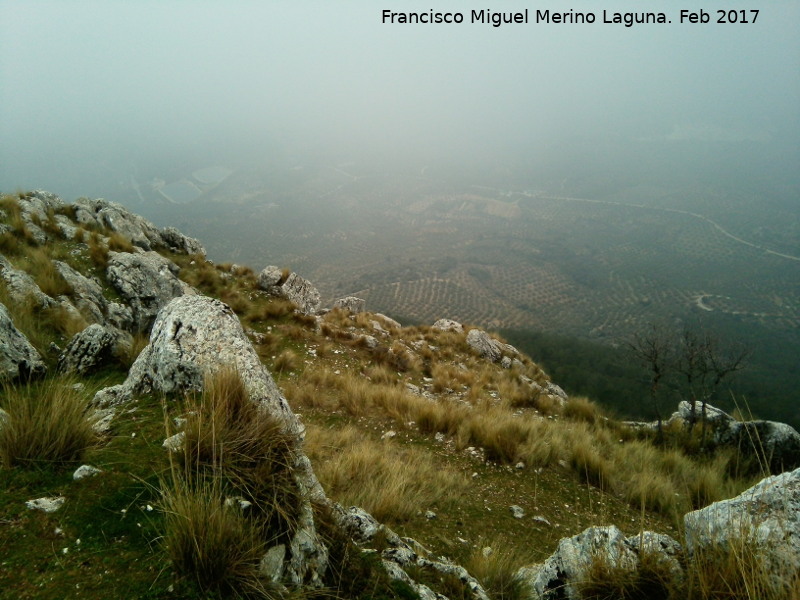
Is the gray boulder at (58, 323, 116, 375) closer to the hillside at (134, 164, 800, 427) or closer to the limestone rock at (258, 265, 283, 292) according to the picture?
the limestone rock at (258, 265, 283, 292)

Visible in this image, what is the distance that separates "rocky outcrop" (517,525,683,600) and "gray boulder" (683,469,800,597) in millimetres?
183

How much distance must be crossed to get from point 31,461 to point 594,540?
12.6ft

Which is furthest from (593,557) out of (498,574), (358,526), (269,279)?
(269,279)

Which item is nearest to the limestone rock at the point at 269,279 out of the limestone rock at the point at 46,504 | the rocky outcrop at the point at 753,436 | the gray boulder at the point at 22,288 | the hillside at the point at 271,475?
the hillside at the point at 271,475

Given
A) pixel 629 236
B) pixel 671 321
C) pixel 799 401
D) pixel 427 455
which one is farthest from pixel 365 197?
pixel 427 455

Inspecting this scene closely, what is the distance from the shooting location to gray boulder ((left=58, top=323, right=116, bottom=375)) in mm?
4242

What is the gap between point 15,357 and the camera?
11.9 ft

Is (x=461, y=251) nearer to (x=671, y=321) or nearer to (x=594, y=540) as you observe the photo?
(x=671, y=321)

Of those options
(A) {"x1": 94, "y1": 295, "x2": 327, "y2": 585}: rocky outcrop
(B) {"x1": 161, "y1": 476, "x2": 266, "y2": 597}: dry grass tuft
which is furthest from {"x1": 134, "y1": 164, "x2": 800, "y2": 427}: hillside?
(B) {"x1": 161, "y1": 476, "x2": 266, "y2": 597}: dry grass tuft

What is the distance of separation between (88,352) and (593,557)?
5452 millimetres

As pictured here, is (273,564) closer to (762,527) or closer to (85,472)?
(85,472)

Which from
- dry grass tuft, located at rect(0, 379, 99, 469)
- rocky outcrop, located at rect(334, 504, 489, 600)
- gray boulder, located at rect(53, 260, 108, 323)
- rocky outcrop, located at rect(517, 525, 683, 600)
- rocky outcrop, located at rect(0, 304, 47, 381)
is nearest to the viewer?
dry grass tuft, located at rect(0, 379, 99, 469)

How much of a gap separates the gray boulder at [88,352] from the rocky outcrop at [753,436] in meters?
10.5

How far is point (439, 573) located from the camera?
2.86m
